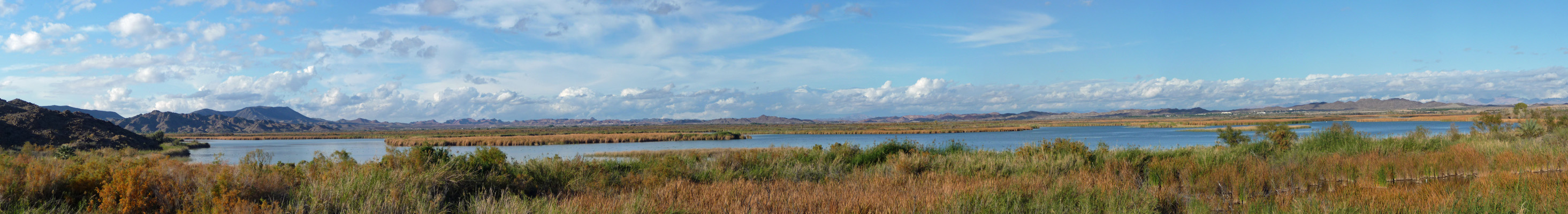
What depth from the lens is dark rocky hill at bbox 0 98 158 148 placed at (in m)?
34.8

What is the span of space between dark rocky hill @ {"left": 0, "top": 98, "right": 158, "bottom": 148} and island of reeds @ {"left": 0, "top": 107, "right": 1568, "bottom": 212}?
30.4 m

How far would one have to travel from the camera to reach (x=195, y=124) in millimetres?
180125

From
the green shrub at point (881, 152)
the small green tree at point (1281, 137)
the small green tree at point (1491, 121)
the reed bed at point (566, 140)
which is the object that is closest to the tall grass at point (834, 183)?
the green shrub at point (881, 152)

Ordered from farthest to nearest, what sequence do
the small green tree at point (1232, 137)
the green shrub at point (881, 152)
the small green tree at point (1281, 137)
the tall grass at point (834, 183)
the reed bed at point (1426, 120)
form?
the reed bed at point (1426, 120) → the small green tree at point (1232, 137) → the small green tree at point (1281, 137) → the green shrub at point (881, 152) → the tall grass at point (834, 183)

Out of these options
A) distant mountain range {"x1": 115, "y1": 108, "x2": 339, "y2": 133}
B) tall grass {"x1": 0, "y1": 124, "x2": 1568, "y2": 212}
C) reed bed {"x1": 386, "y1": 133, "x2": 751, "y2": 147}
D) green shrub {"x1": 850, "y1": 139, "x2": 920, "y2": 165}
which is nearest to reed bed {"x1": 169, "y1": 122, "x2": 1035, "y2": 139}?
reed bed {"x1": 386, "y1": 133, "x2": 751, "y2": 147}

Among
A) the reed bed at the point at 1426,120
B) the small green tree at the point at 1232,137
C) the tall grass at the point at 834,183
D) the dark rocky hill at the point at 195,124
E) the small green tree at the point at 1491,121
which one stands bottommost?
the tall grass at the point at 834,183

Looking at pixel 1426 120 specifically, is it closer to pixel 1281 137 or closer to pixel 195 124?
pixel 1281 137

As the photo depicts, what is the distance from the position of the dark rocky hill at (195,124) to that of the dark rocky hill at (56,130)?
138224mm

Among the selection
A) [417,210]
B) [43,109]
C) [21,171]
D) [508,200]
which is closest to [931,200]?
[508,200]

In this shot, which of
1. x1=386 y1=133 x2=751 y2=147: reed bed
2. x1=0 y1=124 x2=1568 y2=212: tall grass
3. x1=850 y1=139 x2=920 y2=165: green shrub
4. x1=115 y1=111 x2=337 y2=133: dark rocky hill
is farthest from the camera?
x1=115 y1=111 x2=337 y2=133: dark rocky hill

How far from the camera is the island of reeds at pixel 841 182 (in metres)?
6.25

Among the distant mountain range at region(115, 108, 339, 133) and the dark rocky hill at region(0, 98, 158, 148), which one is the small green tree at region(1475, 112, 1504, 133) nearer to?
the dark rocky hill at region(0, 98, 158, 148)

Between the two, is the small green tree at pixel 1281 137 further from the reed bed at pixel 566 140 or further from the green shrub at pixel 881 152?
the reed bed at pixel 566 140

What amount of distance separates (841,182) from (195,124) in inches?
8749
